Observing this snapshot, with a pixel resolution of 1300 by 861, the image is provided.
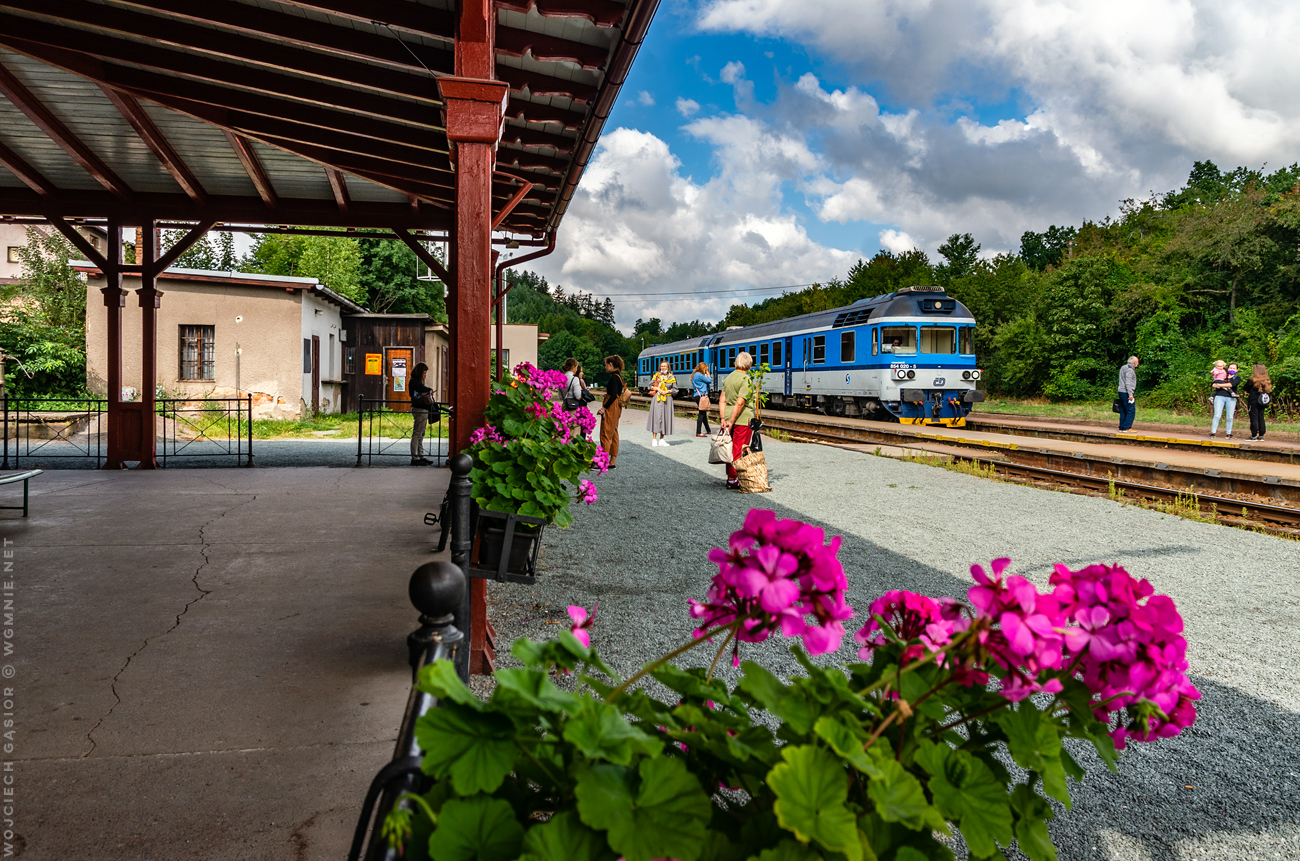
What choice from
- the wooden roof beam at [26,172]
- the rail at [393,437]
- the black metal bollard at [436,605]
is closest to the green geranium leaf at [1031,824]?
the black metal bollard at [436,605]

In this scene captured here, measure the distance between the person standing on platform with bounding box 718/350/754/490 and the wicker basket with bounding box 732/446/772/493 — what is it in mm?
86

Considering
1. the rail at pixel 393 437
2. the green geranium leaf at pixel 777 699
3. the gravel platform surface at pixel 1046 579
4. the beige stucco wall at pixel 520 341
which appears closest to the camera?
the green geranium leaf at pixel 777 699

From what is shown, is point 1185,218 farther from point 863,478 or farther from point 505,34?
point 505,34

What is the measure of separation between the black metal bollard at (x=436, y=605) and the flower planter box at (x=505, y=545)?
7.96 ft

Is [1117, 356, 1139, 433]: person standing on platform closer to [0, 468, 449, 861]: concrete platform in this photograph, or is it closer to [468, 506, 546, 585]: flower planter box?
[0, 468, 449, 861]: concrete platform

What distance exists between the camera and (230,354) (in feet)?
66.7

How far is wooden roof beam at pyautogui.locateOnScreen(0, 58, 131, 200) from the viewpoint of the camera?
662cm

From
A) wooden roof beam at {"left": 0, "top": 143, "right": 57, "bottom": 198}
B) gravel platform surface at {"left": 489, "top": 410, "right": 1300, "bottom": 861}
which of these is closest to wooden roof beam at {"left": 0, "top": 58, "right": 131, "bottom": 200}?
wooden roof beam at {"left": 0, "top": 143, "right": 57, "bottom": 198}

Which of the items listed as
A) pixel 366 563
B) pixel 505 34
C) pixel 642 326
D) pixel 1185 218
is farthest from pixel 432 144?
pixel 642 326

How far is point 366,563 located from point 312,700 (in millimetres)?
2374

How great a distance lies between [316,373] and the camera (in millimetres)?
22734

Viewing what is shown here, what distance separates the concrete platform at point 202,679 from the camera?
233 centimetres

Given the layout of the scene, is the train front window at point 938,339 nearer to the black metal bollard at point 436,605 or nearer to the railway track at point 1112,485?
the railway track at point 1112,485

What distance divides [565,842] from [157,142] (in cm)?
918
